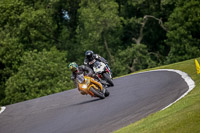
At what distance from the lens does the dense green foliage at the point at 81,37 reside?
125 ft

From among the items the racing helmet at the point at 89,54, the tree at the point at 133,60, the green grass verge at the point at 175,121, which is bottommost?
the tree at the point at 133,60

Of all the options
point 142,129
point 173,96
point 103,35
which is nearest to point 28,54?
point 103,35

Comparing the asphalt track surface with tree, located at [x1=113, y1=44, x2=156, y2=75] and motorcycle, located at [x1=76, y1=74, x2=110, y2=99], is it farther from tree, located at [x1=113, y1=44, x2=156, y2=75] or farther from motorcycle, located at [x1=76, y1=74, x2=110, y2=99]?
tree, located at [x1=113, y1=44, x2=156, y2=75]

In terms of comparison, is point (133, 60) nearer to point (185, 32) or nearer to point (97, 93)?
point (185, 32)

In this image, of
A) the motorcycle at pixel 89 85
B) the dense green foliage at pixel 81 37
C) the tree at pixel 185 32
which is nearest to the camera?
the motorcycle at pixel 89 85

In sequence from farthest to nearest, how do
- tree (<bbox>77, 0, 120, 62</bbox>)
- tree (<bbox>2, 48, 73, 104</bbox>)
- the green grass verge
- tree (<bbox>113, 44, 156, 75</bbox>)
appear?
tree (<bbox>113, 44, 156, 75</bbox>)
tree (<bbox>77, 0, 120, 62</bbox>)
tree (<bbox>2, 48, 73, 104</bbox>)
the green grass verge

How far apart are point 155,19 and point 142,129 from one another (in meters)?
40.0

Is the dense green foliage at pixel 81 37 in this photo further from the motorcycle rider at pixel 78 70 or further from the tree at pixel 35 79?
the motorcycle rider at pixel 78 70

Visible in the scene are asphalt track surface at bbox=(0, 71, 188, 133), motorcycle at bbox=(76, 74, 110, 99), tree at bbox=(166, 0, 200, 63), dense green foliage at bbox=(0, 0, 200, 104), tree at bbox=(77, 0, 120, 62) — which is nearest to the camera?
asphalt track surface at bbox=(0, 71, 188, 133)

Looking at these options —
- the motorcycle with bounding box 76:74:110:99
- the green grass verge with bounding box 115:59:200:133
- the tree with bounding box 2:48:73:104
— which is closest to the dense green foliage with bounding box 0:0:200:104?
the tree with bounding box 2:48:73:104

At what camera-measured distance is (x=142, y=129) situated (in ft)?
24.0

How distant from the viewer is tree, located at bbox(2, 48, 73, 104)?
36500 millimetres

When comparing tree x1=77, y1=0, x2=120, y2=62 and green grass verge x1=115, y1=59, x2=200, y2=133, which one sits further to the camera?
tree x1=77, y1=0, x2=120, y2=62

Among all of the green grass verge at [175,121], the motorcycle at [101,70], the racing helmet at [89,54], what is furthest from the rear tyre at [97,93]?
the green grass verge at [175,121]
